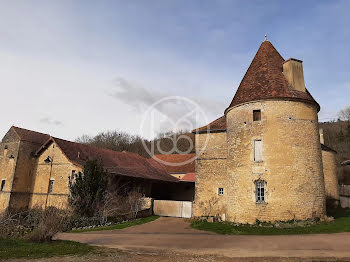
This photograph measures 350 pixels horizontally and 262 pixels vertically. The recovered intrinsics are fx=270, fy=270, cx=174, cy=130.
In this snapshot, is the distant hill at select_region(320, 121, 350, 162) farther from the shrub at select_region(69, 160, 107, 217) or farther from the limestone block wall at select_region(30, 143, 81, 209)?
the limestone block wall at select_region(30, 143, 81, 209)

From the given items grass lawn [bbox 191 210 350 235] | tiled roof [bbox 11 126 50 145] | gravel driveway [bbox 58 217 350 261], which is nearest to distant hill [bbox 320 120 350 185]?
grass lawn [bbox 191 210 350 235]

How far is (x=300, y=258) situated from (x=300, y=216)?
24.0ft

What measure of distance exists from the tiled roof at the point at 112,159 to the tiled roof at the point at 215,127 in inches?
281

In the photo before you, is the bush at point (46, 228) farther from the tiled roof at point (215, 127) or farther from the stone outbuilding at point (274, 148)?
the tiled roof at point (215, 127)

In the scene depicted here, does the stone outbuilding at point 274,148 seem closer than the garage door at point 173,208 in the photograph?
Yes

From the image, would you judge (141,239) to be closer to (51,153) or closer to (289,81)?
(289,81)

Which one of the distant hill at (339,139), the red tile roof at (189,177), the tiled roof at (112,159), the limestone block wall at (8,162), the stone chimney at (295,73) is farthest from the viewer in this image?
the distant hill at (339,139)

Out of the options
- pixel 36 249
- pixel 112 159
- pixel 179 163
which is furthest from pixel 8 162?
pixel 36 249

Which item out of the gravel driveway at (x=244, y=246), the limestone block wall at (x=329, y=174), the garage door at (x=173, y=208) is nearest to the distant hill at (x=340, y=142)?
the limestone block wall at (x=329, y=174)

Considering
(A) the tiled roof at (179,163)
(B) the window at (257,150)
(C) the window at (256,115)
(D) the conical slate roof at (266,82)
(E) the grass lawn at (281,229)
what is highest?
(D) the conical slate roof at (266,82)

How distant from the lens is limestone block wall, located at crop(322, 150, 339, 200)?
2336 cm

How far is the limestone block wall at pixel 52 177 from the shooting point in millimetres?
22359

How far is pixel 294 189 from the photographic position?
14672 mm

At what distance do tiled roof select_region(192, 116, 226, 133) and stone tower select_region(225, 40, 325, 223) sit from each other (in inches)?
118
